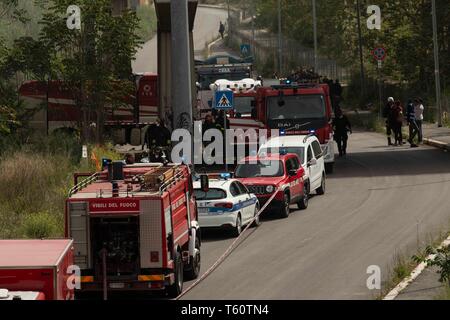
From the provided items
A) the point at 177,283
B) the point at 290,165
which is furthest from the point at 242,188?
the point at 177,283

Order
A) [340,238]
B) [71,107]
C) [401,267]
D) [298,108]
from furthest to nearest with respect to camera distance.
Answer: [71,107]
[298,108]
[340,238]
[401,267]

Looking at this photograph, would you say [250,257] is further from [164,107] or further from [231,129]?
[164,107]

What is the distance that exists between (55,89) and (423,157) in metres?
13.2

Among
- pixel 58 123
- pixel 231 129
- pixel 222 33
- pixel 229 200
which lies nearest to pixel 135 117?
pixel 58 123

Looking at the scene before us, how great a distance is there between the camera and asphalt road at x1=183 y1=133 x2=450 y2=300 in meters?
21.0

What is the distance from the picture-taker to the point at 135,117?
4822cm

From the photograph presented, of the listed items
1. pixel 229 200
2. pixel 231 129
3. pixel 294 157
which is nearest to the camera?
pixel 229 200

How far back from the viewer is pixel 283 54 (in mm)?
91312

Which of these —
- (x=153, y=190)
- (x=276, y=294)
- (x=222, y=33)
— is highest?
(x=222, y=33)

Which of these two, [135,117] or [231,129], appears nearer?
[231,129]

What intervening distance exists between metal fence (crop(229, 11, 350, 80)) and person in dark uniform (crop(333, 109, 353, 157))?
3017 centimetres

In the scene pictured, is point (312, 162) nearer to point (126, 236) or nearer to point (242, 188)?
point (242, 188)

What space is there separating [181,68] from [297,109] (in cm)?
889

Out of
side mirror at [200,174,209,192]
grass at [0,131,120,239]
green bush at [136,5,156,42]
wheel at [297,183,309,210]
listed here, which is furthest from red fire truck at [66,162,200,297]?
green bush at [136,5,156,42]
